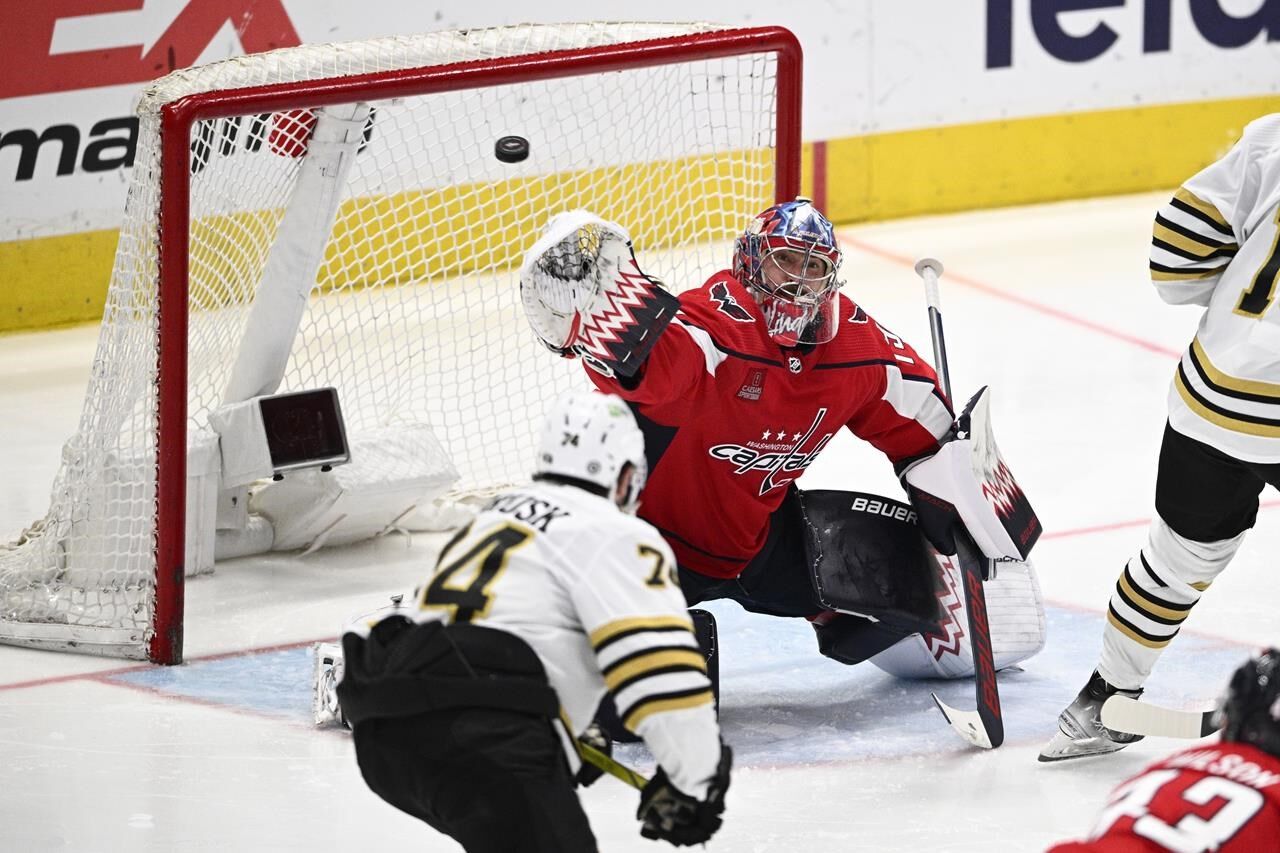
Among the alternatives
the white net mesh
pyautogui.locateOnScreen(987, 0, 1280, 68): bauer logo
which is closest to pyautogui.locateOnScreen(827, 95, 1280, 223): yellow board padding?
pyautogui.locateOnScreen(987, 0, 1280, 68): bauer logo

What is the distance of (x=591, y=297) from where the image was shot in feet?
11.9

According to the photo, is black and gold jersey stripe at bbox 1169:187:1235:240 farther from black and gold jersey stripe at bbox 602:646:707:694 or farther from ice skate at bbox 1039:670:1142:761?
black and gold jersey stripe at bbox 602:646:707:694

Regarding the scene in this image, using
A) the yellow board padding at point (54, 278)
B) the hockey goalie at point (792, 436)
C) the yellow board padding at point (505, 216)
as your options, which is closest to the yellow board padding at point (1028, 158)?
the yellow board padding at point (505, 216)

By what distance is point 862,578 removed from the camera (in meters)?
4.04

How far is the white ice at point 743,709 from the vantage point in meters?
3.65

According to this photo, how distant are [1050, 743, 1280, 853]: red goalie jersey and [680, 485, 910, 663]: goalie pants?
162cm

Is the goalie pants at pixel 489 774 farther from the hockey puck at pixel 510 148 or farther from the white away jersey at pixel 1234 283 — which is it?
the hockey puck at pixel 510 148

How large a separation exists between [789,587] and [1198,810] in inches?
71.2

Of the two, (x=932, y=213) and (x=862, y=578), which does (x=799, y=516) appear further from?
(x=932, y=213)

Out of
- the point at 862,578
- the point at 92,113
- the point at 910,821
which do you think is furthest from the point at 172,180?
the point at 92,113

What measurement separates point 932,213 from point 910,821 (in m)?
4.89

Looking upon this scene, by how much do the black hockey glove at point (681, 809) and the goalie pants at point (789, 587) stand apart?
1.21m

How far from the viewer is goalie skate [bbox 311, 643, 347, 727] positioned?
4035 millimetres

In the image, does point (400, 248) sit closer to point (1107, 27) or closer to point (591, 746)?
point (591, 746)
